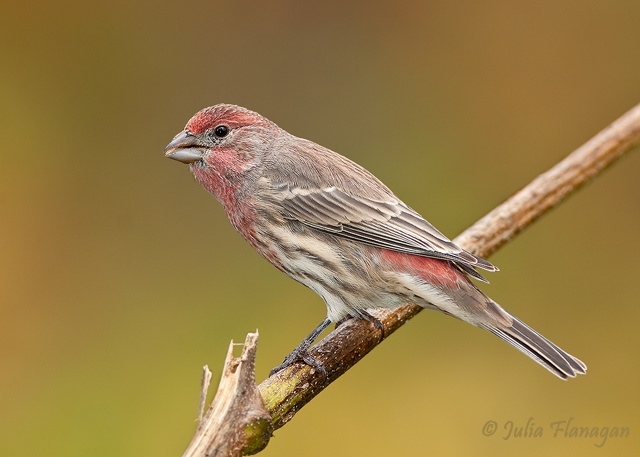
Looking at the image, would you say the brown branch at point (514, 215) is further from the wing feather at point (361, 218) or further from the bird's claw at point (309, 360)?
the wing feather at point (361, 218)

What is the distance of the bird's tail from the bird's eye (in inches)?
62.6

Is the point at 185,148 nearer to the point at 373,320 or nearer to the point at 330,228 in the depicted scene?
the point at 330,228

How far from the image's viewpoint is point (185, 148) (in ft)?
10.9

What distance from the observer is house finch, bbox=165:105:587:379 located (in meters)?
3.15

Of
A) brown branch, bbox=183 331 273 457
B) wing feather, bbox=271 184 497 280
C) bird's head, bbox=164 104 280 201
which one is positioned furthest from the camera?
bird's head, bbox=164 104 280 201

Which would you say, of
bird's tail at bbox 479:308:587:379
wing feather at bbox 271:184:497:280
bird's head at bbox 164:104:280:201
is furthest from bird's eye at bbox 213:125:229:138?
bird's tail at bbox 479:308:587:379

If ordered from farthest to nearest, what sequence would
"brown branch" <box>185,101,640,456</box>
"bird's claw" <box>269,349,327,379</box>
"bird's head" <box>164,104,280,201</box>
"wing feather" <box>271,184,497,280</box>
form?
"bird's head" <box>164,104,280,201</box> → "wing feather" <box>271,184,497,280</box> → "brown branch" <box>185,101,640,456</box> → "bird's claw" <box>269,349,327,379</box>

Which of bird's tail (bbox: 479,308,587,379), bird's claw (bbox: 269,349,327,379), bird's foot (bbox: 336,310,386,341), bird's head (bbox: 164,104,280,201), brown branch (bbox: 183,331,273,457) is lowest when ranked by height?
brown branch (bbox: 183,331,273,457)

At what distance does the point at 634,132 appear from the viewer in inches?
144

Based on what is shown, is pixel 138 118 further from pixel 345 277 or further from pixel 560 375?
pixel 560 375

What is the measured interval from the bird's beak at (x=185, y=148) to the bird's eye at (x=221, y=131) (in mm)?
104

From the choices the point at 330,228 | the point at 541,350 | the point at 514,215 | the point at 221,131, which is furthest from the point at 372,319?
the point at 221,131

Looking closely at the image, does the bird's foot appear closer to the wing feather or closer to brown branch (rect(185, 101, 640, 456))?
brown branch (rect(185, 101, 640, 456))

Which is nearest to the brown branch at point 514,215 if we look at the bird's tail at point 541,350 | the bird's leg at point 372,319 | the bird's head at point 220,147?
the bird's leg at point 372,319
